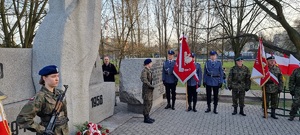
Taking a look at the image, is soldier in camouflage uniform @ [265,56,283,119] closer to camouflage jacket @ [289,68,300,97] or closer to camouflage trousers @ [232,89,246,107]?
camouflage jacket @ [289,68,300,97]

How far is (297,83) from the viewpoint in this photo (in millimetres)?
6914

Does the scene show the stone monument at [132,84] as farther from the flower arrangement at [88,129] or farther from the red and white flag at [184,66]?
the flower arrangement at [88,129]

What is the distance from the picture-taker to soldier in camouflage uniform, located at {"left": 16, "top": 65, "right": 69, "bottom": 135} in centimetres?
278

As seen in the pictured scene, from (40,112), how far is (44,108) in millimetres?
64

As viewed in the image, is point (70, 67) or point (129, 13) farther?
point (129, 13)

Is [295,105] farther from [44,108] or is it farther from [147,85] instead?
[44,108]

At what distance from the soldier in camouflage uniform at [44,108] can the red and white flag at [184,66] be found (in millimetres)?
5457

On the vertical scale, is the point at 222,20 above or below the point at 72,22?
above

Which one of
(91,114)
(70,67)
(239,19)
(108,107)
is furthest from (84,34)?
(239,19)

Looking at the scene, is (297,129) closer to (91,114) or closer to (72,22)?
(91,114)

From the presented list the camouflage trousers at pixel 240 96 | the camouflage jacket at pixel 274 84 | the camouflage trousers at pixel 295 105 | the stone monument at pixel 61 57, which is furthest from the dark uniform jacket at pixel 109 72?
the camouflage trousers at pixel 295 105

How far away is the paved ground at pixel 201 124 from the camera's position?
618cm

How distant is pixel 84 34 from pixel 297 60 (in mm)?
6693

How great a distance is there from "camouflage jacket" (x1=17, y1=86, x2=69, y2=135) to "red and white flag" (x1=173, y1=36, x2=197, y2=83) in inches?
215
